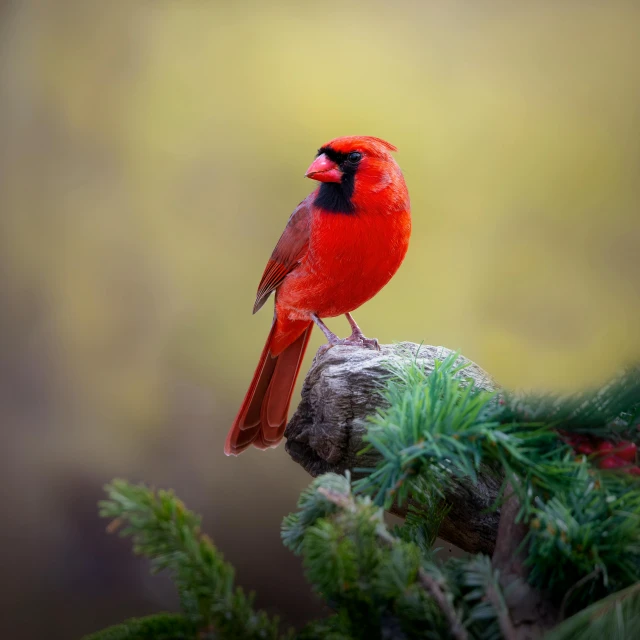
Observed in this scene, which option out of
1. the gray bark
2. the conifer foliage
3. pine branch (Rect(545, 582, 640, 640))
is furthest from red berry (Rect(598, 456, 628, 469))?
the gray bark

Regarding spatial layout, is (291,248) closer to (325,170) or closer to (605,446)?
(325,170)

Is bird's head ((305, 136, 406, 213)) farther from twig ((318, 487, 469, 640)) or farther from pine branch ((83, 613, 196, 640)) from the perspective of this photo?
pine branch ((83, 613, 196, 640))

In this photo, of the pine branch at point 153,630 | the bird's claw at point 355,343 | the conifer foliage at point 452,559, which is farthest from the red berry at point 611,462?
the bird's claw at point 355,343

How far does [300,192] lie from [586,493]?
1.97 meters

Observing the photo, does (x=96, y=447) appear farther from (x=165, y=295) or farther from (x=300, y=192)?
(x=300, y=192)

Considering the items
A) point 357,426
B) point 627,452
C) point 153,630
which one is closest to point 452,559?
point 627,452

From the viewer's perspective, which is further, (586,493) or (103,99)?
(103,99)

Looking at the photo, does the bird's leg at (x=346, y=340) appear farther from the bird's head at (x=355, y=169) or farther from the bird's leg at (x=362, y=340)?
the bird's head at (x=355, y=169)

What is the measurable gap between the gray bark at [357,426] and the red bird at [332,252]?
0.22 metres

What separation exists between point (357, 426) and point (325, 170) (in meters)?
0.64

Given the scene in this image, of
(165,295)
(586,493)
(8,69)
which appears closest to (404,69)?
(165,295)

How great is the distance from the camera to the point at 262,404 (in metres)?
1.72

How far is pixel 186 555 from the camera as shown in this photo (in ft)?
1.98

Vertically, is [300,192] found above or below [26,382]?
above
